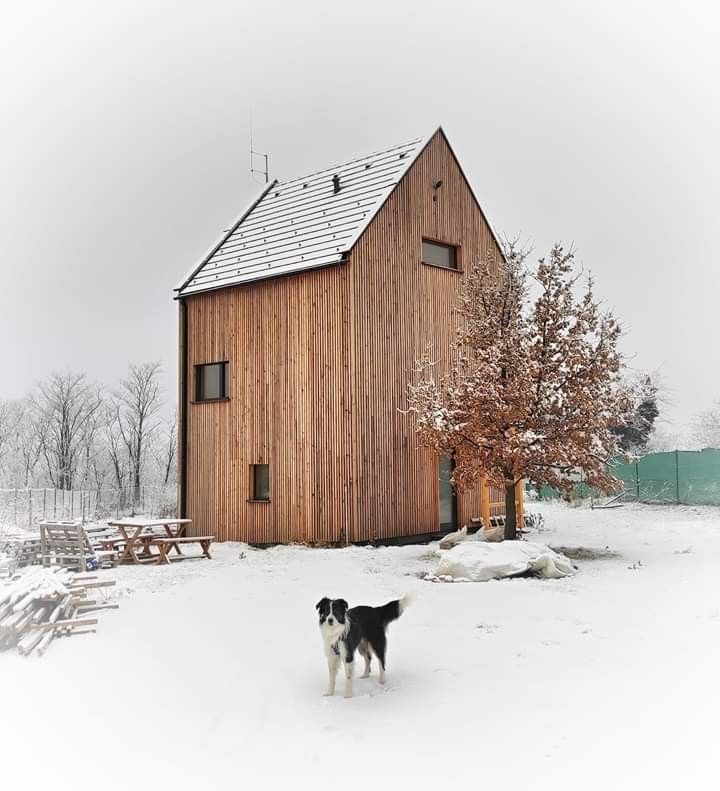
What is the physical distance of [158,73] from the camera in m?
5.65

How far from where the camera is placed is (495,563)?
8461 millimetres

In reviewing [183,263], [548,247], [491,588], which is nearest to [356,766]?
[491,588]

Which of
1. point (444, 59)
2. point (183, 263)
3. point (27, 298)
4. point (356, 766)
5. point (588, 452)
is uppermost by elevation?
point (183, 263)

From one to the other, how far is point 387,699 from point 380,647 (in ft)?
1.02

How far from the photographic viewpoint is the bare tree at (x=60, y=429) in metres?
11.0

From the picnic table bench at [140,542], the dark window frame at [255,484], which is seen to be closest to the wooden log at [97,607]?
the picnic table bench at [140,542]

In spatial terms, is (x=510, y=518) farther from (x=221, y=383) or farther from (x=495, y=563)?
(x=221, y=383)

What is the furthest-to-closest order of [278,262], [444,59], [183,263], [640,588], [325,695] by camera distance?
1. [183,263]
2. [278,262]
3. [640,588]
4. [444,59]
5. [325,695]

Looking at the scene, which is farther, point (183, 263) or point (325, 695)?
point (183, 263)

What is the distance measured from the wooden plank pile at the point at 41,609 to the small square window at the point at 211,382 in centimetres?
652

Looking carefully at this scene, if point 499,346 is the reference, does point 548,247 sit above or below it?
above

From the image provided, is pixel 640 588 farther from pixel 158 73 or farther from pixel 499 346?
pixel 158 73

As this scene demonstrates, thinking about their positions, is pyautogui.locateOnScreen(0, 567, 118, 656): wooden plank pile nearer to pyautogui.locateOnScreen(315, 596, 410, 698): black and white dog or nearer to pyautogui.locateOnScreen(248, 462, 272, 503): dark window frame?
pyautogui.locateOnScreen(315, 596, 410, 698): black and white dog

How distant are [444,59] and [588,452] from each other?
6.10 meters
